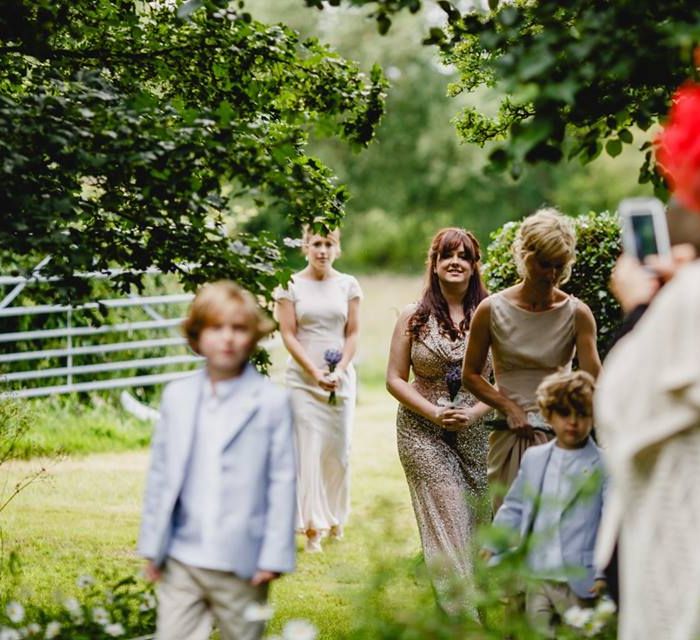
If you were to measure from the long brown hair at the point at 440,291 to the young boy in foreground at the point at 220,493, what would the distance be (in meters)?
2.62

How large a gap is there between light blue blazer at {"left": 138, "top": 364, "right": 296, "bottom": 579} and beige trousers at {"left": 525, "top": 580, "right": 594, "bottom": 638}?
3.42ft

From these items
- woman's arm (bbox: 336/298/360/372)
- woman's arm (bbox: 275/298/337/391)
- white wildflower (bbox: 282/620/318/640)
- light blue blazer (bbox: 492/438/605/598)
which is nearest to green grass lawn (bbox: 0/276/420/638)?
white wildflower (bbox: 282/620/318/640)

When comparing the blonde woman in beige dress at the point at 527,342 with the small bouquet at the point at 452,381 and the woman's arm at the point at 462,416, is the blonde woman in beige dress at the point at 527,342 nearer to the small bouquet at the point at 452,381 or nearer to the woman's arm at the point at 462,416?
the woman's arm at the point at 462,416

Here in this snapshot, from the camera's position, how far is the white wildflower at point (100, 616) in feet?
16.6

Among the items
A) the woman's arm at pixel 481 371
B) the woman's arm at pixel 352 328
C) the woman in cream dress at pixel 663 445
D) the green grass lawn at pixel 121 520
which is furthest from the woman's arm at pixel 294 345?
the woman in cream dress at pixel 663 445

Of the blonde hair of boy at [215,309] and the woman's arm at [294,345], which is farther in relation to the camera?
the woman's arm at [294,345]

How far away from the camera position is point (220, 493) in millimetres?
4289

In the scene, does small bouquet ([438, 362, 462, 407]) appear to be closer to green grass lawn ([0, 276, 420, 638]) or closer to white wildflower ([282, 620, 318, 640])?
green grass lawn ([0, 276, 420, 638])

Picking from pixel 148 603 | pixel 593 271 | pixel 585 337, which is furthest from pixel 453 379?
pixel 148 603

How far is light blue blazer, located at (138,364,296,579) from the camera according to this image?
14.0 feet

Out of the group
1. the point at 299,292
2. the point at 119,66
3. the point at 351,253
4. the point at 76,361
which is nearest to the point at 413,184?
the point at 351,253

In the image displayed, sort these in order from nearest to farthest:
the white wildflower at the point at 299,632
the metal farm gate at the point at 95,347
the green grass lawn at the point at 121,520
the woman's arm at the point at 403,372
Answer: the white wildflower at the point at 299,632 < the green grass lawn at the point at 121,520 < the woman's arm at the point at 403,372 < the metal farm gate at the point at 95,347

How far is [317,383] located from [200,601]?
5.24 metres

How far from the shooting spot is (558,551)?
4.78m
